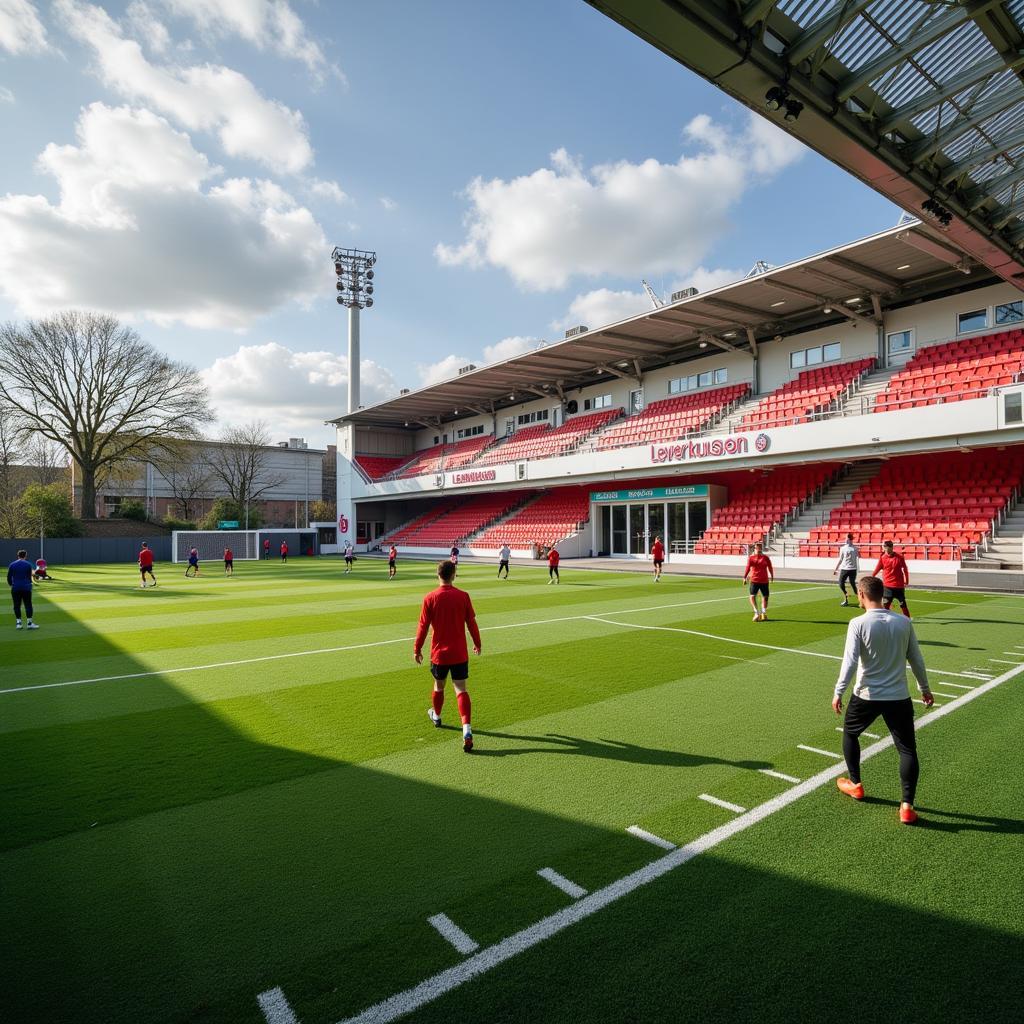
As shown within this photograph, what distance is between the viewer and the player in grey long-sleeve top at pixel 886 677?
15.0 ft

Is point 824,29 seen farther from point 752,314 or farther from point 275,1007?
point 752,314

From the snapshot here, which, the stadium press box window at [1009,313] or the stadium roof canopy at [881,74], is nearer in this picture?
the stadium roof canopy at [881,74]

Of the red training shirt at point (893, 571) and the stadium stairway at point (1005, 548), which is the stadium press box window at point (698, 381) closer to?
the stadium stairway at point (1005, 548)

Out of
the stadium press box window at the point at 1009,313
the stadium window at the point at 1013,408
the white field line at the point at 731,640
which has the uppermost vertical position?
the stadium press box window at the point at 1009,313

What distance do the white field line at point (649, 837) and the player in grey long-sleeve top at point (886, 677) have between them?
1.59 m

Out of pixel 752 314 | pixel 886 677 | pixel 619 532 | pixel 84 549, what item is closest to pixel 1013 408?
pixel 752 314

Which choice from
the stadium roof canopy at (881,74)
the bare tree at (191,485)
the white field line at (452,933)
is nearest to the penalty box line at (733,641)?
the stadium roof canopy at (881,74)

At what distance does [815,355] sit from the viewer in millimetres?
30266

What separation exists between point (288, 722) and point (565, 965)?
4.82m

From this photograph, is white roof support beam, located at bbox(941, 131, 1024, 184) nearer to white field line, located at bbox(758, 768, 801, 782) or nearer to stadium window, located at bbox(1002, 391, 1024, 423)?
white field line, located at bbox(758, 768, 801, 782)

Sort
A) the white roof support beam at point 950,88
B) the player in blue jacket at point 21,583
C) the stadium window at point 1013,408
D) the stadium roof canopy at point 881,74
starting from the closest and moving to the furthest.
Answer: the stadium roof canopy at point 881,74 → the white roof support beam at point 950,88 → the player in blue jacket at point 21,583 → the stadium window at point 1013,408

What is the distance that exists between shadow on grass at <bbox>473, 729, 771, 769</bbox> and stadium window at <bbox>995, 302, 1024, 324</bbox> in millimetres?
26639

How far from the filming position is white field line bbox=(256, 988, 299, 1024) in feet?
9.12

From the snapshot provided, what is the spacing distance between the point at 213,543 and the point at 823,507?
40.7 meters
